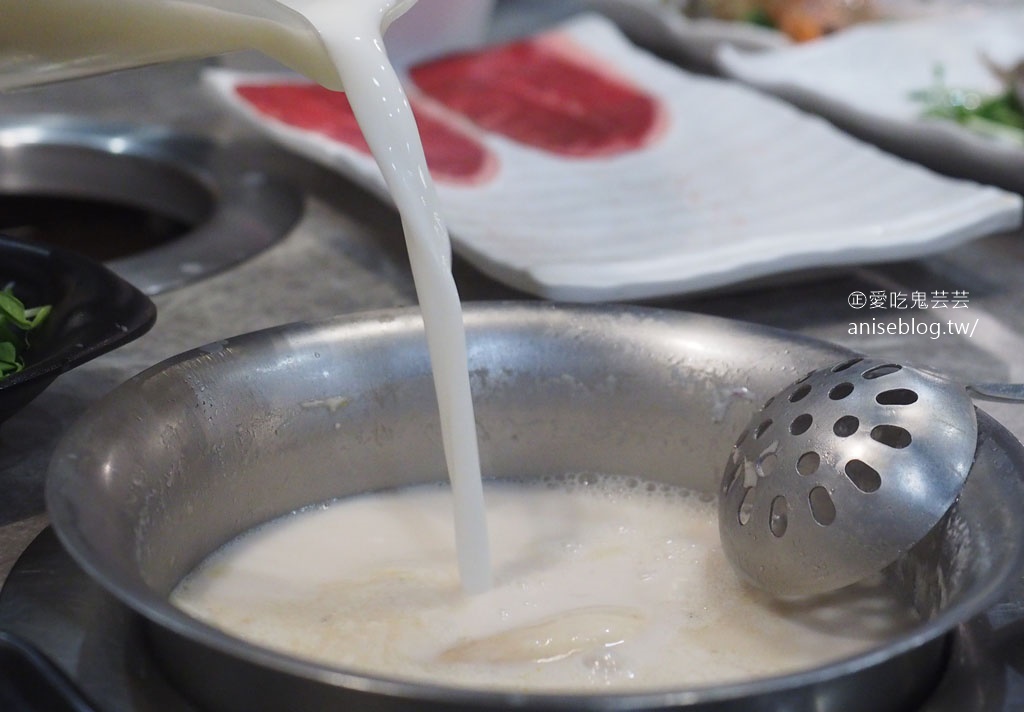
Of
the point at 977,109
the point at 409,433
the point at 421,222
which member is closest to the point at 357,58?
the point at 421,222

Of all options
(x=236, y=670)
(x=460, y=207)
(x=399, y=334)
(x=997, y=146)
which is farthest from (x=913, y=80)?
(x=236, y=670)

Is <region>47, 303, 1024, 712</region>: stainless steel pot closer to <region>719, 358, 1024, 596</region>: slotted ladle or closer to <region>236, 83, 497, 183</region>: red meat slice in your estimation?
<region>719, 358, 1024, 596</region>: slotted ladle

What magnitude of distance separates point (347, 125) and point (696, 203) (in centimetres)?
47

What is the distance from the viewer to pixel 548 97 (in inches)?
72.3

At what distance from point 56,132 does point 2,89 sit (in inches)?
36.0

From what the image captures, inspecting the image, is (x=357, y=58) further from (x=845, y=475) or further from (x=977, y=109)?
(x=977, y=109)

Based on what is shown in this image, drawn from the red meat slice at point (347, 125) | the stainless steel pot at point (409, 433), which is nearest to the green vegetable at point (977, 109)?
the red meat slice at point (347, 125)

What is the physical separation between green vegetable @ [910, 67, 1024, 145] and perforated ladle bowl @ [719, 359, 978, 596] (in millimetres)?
878

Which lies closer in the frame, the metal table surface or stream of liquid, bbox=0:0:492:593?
the metal table surface

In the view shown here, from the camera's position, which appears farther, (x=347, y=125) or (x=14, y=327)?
(x=347, y=125)

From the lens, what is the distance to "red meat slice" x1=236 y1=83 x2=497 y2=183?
1.56 metres

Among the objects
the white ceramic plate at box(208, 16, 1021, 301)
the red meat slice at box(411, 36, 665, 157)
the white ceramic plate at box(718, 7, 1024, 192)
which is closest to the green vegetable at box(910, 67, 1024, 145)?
the white ceramic plate at box(718, 7, 1024, 192)

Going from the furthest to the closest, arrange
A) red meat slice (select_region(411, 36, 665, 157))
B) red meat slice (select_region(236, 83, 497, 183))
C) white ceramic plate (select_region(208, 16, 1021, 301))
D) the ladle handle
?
red meat slice (select_region(411, 36, 665, 157)) < red meat slice (select_region(236, 83, 497, 183)) < white ceramic plate (select_region(208, 16, 1021, 301)) < the ladle handle

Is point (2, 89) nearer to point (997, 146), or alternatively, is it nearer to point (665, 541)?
point (665, 541)
